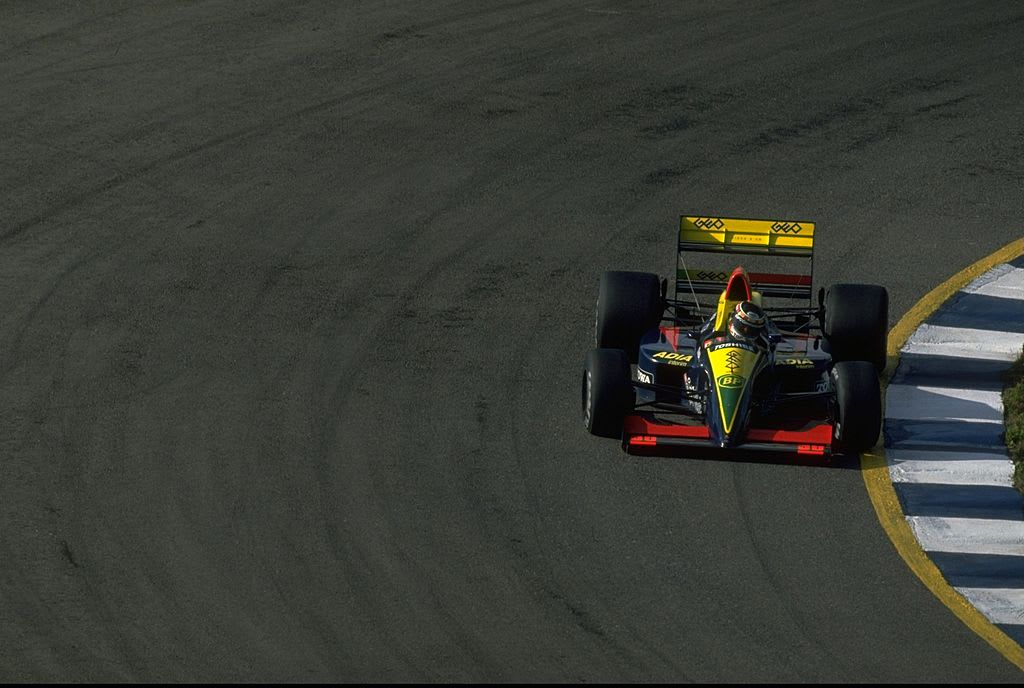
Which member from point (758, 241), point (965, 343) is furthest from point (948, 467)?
point (758, 241)

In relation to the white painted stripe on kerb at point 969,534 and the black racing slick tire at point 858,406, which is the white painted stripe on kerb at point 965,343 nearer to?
the black racing slick tire at point 858,406

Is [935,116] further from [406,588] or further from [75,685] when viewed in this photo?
[75,685]

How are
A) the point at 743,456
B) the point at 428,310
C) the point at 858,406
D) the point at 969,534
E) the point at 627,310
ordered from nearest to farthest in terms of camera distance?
the point at 969,534, the point at 858,406, the point at 743,456, the point at 627,310, the point at 428,310

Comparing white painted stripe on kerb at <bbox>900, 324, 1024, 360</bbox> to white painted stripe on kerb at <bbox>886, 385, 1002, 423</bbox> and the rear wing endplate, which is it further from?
the rear wing endplate

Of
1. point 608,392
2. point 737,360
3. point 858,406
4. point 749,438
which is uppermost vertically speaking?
point 737,360

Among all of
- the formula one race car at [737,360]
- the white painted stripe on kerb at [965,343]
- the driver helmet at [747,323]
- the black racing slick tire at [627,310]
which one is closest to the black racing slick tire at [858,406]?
the formula one race car at [737,360]

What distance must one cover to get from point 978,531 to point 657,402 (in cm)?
247

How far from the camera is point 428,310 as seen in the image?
1470 cm

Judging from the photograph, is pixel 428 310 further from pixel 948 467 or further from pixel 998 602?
pixel 998 602

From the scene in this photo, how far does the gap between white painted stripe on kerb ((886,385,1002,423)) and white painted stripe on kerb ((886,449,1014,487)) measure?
547 millimetres

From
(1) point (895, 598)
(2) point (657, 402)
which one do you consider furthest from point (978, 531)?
(2) point (657, 402)

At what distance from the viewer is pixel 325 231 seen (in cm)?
1616

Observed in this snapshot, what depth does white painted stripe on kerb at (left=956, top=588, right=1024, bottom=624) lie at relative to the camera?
10.6 metres

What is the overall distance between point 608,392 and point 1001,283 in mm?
4891
